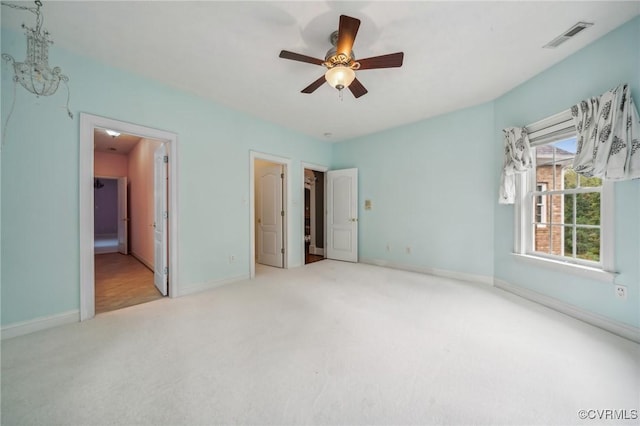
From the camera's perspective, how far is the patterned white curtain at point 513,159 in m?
2.93

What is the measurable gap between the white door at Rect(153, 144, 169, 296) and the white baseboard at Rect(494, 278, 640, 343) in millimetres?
4587

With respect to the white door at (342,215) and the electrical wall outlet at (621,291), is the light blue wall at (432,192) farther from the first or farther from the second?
the electrical wall outlet at (621,291)

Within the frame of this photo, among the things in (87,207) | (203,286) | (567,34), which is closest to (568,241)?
(567,34)

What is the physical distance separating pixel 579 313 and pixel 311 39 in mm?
3745

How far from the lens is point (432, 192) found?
163 inches

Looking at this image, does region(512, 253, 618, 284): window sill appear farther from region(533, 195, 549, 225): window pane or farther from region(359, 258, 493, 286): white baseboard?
region(359, 258, 493, 286): white baseboard

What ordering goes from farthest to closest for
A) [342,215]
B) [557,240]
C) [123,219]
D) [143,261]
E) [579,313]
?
[123,219] → [342,215] → [143,261] → [557,240] → [579,313]

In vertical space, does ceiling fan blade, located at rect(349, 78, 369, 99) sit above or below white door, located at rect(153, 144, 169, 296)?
above

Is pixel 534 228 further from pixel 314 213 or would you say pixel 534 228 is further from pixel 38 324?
pixel 38 324

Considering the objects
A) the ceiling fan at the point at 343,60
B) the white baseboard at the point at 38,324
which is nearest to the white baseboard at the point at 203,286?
the white baseboard at the point at 38,324

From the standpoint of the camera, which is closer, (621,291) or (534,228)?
(621,291)

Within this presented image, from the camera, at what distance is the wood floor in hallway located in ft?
9.62

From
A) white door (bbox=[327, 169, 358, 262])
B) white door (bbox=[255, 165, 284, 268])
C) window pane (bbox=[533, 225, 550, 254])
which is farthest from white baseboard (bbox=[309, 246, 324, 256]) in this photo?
window pane (bbox=[533, 225, 550, 254])

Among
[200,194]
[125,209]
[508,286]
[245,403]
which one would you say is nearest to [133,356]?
[245,403]
